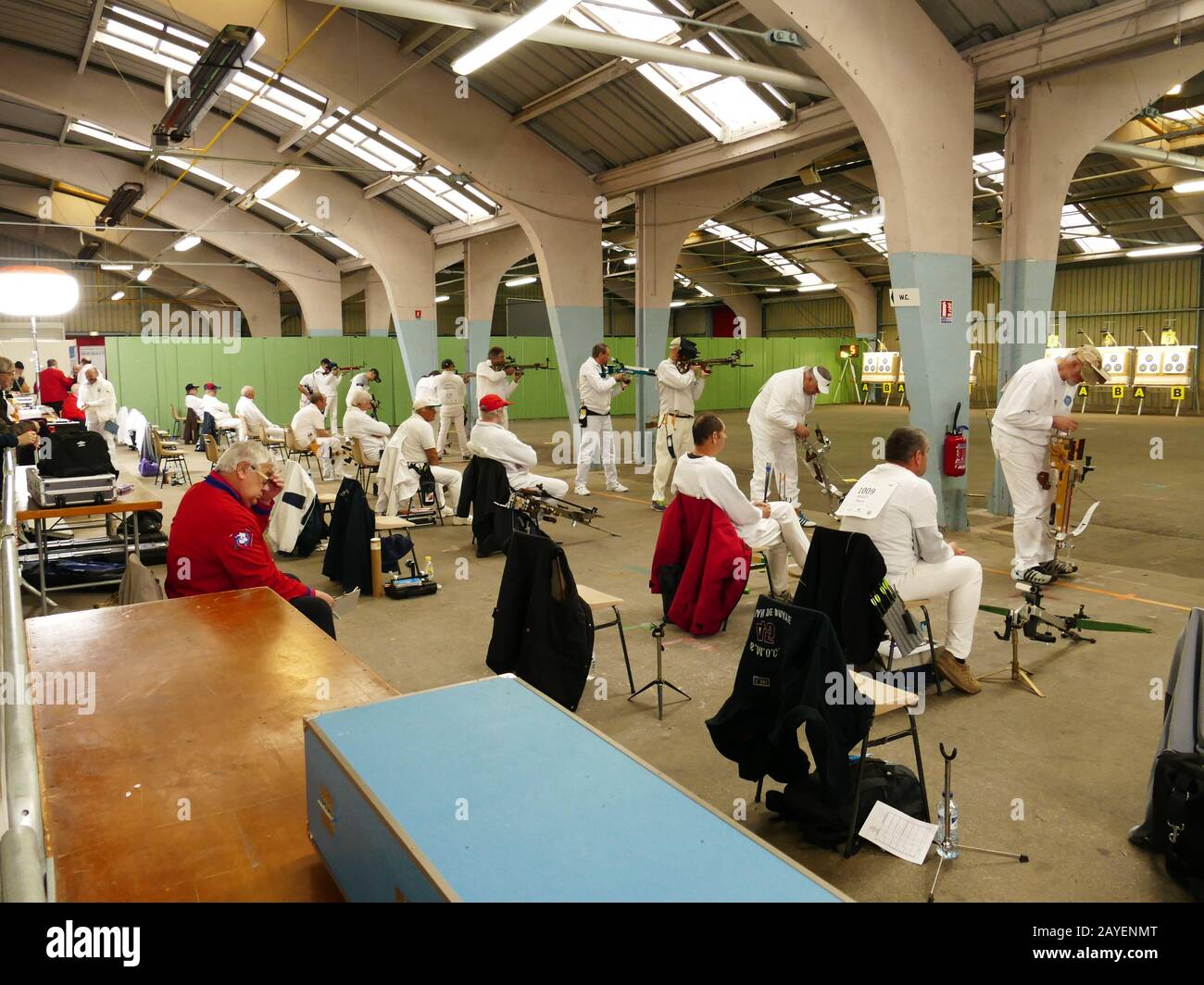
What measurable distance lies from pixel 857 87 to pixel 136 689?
7158mm

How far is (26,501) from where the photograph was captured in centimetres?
554

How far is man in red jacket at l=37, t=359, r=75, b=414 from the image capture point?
46.7ft

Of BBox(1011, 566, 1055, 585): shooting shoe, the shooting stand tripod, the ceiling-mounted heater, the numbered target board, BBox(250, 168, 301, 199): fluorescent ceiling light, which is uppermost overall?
BBox(250, 168, 301, 199): fluorescent ceiling light

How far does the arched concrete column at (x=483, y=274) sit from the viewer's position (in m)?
16.7

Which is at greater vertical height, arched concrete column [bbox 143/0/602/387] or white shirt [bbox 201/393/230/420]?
arched concrete column [bbox 143/0/602/387]

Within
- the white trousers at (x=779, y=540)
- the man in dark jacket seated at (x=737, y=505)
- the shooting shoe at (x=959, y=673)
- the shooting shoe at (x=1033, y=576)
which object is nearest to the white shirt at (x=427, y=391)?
the man in dark jacket seated at (x=737, y=505)

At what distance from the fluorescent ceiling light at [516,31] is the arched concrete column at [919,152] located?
1708 mm

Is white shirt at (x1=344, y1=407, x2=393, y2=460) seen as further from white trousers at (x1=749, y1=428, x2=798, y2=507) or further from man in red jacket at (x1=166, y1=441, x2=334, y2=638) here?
man in red jacket at (x1=166, y1=441, x2=334, y2=638)

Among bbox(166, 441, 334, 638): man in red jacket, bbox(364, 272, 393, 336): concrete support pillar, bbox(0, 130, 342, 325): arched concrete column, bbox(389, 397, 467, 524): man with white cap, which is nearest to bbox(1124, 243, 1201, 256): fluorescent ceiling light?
bbox(364, 272, 393, 336): concrete support pillar

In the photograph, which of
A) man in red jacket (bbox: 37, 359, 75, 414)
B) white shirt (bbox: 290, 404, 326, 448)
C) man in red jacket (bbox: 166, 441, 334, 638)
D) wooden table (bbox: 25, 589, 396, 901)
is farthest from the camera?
man in red jacket (bbox: 37, 359, 75, 414)

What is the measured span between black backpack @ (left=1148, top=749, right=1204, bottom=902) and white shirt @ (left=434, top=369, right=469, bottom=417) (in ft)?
37.8

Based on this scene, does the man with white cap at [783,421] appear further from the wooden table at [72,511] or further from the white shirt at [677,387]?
the wooden table at [72,511]

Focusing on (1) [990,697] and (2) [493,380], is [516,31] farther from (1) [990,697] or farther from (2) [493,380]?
(1) [990,697]
